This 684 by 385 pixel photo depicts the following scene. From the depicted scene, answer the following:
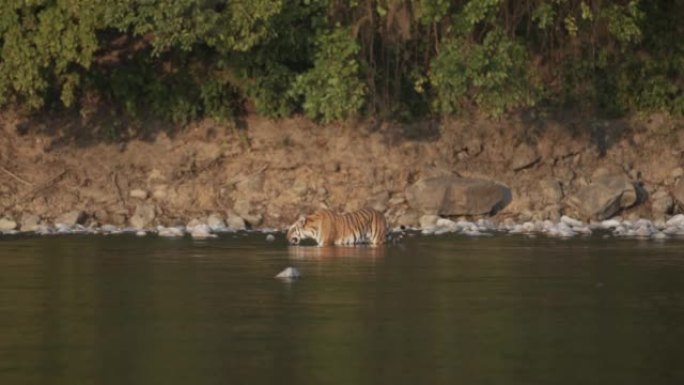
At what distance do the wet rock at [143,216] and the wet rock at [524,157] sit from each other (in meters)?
6.86

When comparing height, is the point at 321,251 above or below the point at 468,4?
below

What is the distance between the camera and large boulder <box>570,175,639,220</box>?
95.5 feet

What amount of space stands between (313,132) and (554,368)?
2090 centimetres

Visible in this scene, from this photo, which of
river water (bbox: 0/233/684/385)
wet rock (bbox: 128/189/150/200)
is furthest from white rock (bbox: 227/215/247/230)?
river water (bbox: 0/233/684/385)

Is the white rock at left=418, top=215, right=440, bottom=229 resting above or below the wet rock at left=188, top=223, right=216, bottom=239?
below

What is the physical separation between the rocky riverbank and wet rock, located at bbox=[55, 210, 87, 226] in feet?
0.13

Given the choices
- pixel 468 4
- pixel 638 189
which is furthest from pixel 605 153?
pixel 468 4

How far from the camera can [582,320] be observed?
531 inches

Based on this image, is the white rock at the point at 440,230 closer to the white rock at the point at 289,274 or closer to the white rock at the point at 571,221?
the white rock at the point at 571,221

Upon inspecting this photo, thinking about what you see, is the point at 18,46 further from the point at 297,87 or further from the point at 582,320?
the point at 582,320

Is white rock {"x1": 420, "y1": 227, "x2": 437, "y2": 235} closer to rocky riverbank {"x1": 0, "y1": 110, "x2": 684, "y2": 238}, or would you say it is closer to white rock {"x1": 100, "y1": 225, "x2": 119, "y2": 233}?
rocky riverbank {"x1": 0, "y1": 110, "x2": 684, "y2": 238}

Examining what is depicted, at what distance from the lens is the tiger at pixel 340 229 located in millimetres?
23734

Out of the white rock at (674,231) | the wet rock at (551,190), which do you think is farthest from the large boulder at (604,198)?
the white rock at (674,231)

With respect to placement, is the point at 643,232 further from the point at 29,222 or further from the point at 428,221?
the point at 29,222
